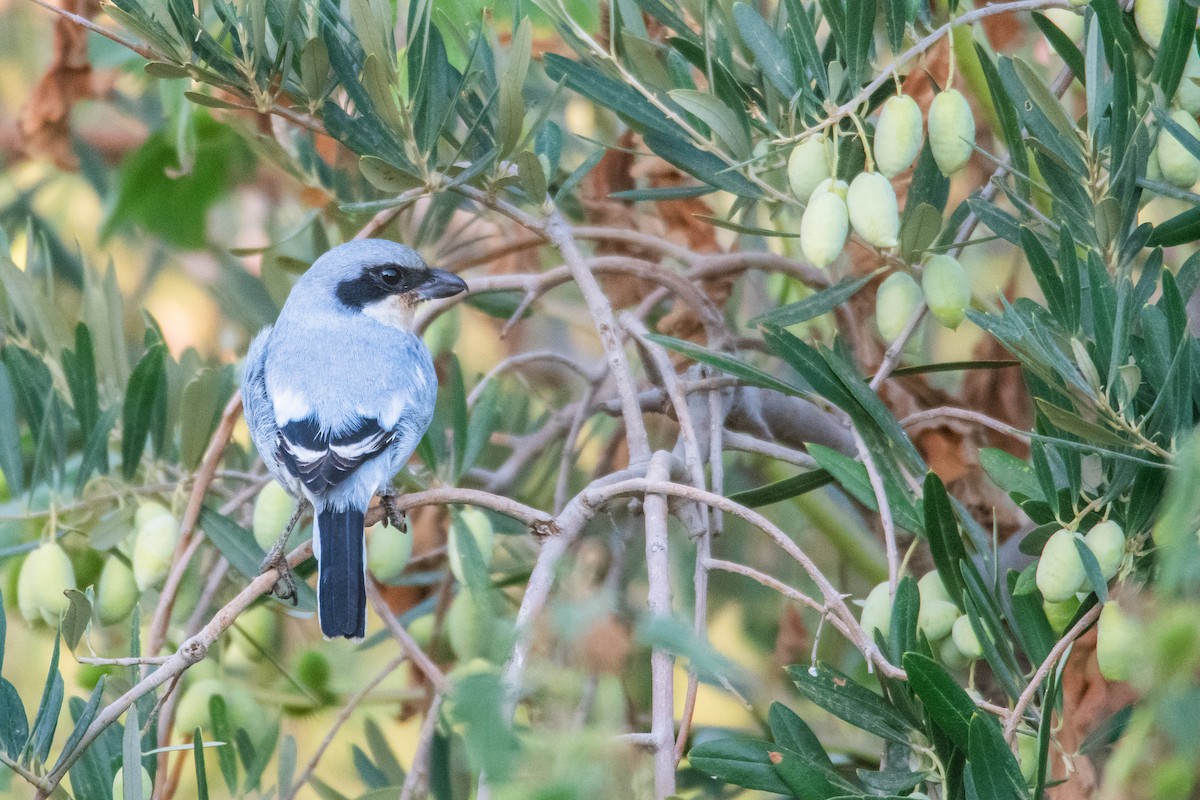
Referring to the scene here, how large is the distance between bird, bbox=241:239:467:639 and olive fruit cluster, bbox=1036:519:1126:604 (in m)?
1.05

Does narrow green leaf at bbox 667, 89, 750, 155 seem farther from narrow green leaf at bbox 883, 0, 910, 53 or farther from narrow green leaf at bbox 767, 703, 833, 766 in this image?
narrow green leaf at bbox 767, 703, 833, 766

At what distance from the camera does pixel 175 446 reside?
2.51m

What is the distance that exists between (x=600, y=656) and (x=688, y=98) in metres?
1.18

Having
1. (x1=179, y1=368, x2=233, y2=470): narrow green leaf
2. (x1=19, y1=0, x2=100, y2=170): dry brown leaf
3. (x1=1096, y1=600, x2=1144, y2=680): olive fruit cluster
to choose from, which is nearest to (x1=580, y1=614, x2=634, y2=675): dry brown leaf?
(x1=1096, y1=600, x2=1144, y2=680): olive fruit cluster

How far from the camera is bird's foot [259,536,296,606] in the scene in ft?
6.84

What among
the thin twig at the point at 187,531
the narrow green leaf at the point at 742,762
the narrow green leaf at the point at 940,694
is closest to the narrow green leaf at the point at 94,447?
the thin twig at the point at 187,531

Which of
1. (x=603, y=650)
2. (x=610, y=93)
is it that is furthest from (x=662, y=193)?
(x=603, y=650)

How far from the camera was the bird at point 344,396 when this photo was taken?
214cm

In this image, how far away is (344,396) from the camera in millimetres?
2541

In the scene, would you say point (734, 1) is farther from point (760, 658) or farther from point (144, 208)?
point (144, 208)

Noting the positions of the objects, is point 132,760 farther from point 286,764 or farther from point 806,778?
point 806,778

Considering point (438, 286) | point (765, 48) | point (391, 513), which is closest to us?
point (765, 48)

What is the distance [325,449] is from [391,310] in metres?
0.61

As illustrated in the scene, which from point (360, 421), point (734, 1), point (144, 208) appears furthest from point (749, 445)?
point (144, 208)
